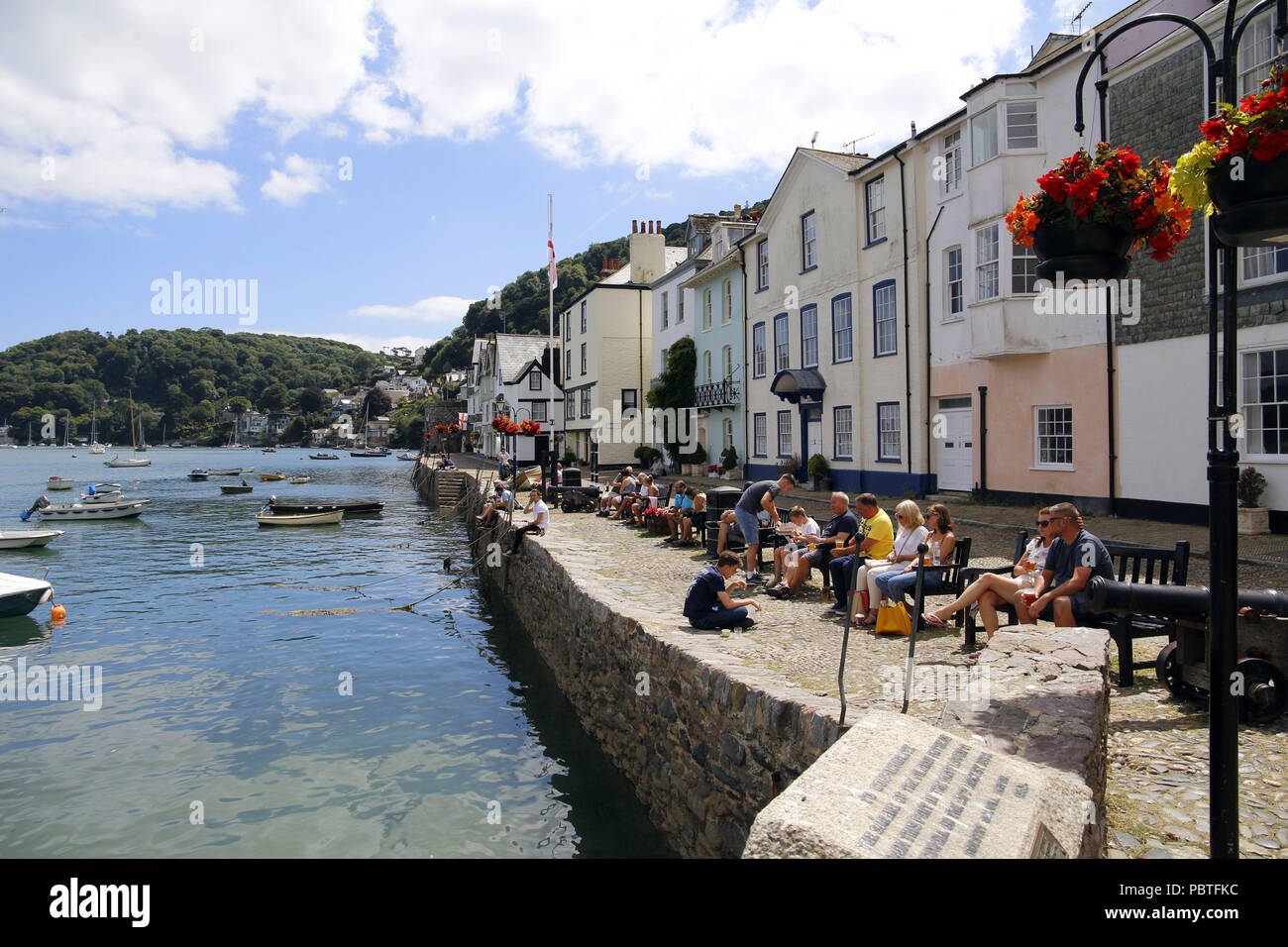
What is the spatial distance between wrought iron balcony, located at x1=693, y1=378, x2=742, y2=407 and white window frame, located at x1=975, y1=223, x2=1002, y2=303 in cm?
1288

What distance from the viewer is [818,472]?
2453 cm

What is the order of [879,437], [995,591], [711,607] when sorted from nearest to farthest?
[995,591]
[711,607]
[879,437]

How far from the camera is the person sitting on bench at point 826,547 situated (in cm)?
978

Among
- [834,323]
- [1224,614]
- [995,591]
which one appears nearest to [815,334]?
[834,323]

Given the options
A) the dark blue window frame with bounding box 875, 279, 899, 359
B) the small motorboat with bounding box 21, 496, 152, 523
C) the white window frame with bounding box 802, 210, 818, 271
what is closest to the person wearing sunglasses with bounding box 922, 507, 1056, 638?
the dark blue window frame with bounding box 875, 279, 899, 359

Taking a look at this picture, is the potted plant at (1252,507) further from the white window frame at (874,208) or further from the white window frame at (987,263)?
the white window frame at (874,208)

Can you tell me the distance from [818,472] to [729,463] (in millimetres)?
6051

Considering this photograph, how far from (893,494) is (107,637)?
18317 millimetres

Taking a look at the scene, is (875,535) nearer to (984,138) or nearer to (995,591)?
(995,591)

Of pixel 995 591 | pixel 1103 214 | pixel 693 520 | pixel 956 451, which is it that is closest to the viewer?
pixel 1103 214

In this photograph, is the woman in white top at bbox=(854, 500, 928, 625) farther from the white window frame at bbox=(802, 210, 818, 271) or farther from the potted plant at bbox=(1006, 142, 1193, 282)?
the white window frame at bbox=(802, 210, 818, 271)

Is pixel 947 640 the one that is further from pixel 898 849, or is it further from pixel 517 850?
pixel 898 849

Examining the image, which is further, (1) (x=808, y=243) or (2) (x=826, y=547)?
(1) (x=808, y=243)

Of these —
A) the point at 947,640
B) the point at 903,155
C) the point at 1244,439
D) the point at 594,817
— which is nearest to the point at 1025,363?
the point at 1244,439
